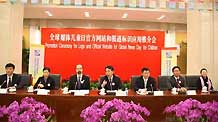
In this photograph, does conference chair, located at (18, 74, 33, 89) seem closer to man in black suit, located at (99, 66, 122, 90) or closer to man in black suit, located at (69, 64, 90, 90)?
man in black suit, located at (69, 64, 90, 90)

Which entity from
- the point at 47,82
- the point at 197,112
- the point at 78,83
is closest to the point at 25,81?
the point at 47,82

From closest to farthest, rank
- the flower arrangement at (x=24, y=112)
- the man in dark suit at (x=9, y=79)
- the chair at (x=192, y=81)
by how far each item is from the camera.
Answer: the flower arrangement at (x=24, y=112) → the man in dark suit at (x=9, y=79) → the chair at (x=192, y=81)

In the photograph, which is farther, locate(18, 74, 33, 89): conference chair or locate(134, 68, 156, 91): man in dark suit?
locate(18, 74, 33, 89): conference chair

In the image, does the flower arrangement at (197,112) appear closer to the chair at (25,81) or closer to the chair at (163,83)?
the chair at (163,83)

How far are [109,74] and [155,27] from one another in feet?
20.7

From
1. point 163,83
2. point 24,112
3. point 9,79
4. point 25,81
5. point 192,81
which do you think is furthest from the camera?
point 192,81

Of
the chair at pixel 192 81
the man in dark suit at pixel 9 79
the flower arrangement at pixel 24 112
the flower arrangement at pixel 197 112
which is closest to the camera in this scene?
the flower arrangement at pixel 24 112

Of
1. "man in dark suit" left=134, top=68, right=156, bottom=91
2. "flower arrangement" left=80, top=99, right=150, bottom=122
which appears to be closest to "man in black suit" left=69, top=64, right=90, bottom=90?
"man in dark suit" left=134, top=68, right=156, bottom=91

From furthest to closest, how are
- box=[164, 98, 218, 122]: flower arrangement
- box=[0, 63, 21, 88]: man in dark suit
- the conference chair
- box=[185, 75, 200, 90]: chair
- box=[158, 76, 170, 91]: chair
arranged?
box=[185, 75, 200, 90]: chair → box=[158, 76, 170, 91]: chair → the conference chair → box=[0, 63, 21, 88]: man in dark suit → box=[164, 98, 218, 122]: flower arrangement

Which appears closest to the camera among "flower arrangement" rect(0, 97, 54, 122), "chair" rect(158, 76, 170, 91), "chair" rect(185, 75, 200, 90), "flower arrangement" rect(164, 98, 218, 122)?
"flower arrangement" rect(0, 97, 54, 122)

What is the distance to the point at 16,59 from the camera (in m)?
7.82

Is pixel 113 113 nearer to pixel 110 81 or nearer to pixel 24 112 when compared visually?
pixel 24 112

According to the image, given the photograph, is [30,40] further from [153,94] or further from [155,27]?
[153,94]

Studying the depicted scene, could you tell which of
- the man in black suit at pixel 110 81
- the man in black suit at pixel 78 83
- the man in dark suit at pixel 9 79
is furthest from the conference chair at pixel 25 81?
the man in black suit at pixel 110 81
